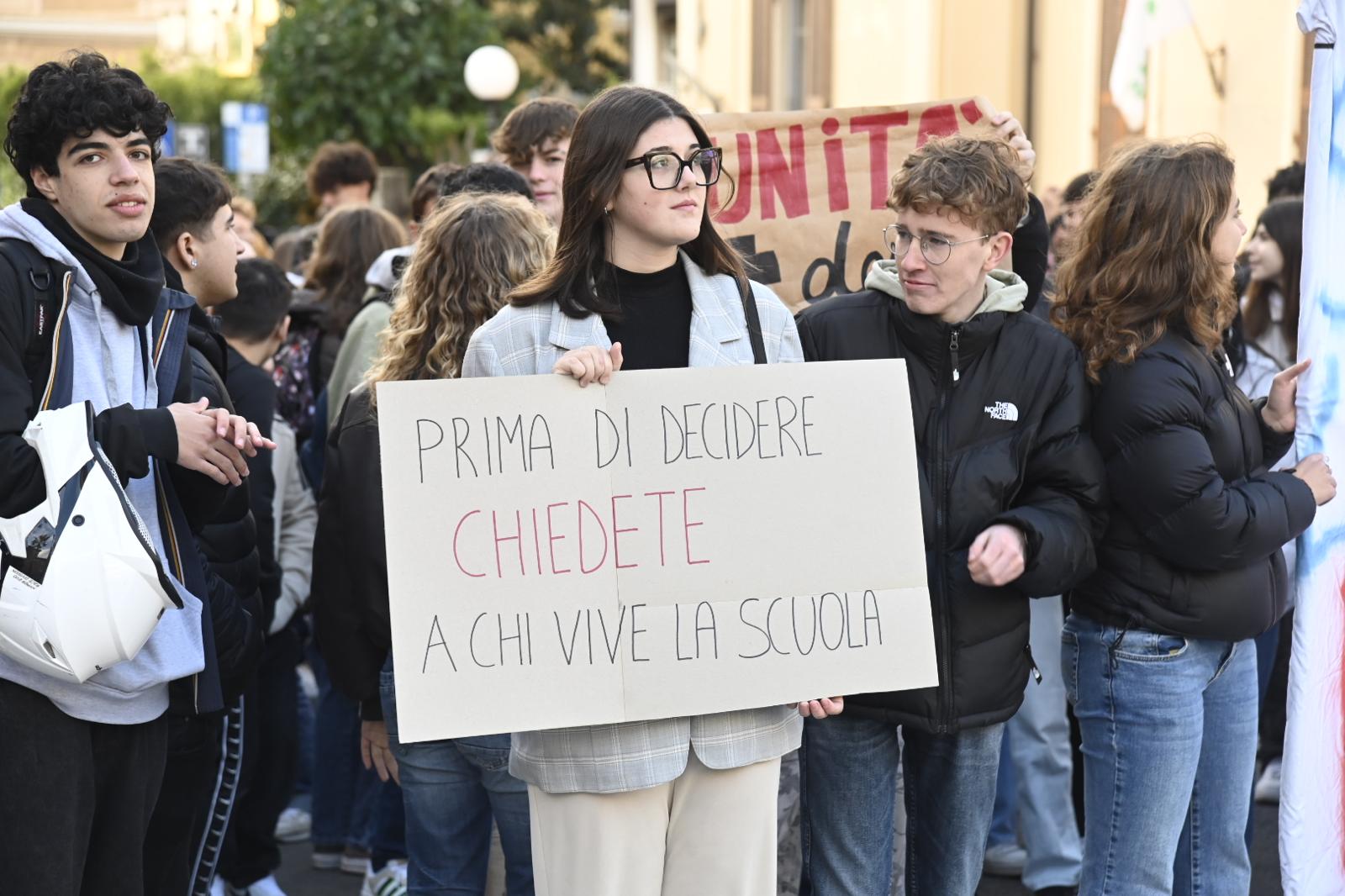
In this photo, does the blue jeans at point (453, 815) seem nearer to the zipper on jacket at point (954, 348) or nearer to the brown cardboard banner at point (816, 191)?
the zipper on jacket at point (954, 348)

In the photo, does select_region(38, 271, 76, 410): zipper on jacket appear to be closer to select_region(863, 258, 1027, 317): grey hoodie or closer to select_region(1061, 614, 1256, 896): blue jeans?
select_region(863, 258, 1027, 317): grey hoodie

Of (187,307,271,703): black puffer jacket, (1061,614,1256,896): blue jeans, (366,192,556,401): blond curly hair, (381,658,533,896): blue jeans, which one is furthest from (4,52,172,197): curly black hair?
(1061,614,1256,896): blue jeans

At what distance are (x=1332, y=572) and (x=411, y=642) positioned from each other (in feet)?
6.53

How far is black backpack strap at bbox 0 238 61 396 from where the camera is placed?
2811 mm

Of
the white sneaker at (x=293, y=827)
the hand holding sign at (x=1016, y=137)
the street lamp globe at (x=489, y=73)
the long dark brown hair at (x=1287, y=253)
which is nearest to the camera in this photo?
the hand holding sign at (x=1016, y=137)

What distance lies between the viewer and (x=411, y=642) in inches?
103

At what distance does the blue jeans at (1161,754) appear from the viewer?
3.21 metres

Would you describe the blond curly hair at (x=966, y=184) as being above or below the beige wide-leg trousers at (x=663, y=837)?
above

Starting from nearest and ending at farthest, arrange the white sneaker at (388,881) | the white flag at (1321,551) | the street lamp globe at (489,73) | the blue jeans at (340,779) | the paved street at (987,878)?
the white flag at (1321,551) < the white sneaker at (388,881) < the paved street at (987,878) < the blue jeans at (340,779) < the street lamp globe at (489,73)

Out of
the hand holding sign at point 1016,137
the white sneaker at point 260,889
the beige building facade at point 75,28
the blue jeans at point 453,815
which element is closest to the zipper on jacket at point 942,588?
the hand holding sign at point 1016,137

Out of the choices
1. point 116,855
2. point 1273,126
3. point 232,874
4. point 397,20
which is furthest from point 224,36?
point 116,855

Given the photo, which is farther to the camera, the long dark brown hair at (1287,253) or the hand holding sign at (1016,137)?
the long dark brown hair at (1287,253)

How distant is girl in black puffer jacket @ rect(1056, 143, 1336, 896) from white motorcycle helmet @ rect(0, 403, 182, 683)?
1892mm

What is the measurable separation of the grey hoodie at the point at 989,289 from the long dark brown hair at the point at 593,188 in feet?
1.62
